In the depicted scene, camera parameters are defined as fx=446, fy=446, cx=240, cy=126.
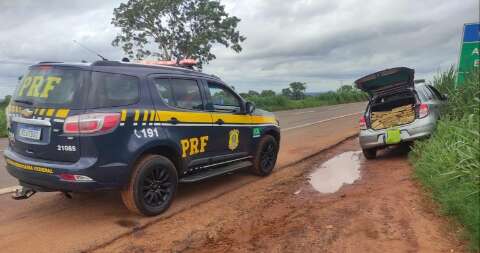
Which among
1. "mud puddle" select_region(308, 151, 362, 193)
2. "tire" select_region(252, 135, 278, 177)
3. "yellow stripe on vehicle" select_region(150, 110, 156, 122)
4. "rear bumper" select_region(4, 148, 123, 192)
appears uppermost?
"yellow stripe on vehicle" select_region(150, 110, 156, 122)

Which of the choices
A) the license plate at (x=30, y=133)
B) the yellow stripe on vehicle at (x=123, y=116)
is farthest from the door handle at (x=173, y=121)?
the license plate at (x=30, y=133)

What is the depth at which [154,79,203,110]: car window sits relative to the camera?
18.5ft

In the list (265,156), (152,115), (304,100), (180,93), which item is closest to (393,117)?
(265,156)

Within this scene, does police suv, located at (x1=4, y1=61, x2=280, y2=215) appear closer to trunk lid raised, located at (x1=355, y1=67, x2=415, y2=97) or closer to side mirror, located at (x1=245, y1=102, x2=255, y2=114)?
side mirror, located at (x1=245, y1=102, x2=255, y2=114)

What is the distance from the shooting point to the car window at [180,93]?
564 centimetres

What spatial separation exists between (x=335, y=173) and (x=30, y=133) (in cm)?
520

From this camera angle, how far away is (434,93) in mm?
9625

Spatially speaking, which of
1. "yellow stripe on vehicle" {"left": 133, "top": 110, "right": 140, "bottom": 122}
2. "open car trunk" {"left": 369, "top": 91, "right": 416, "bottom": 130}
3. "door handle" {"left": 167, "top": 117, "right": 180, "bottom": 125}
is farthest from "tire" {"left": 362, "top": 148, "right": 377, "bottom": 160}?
"yellow stripe on vehicle" {"left": 133, "top": 110, "right": 140, "bottom": 122}

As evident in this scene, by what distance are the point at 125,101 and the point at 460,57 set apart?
7450 mm

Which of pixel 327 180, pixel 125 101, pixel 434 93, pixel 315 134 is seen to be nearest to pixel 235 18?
pixel 315 134

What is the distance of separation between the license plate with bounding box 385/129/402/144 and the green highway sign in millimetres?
1745

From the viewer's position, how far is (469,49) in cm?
933

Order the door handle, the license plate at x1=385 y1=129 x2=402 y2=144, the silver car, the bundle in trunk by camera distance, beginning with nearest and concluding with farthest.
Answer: the door handle
the silver car
the license plate at x1=385 y1=129 x2=402 y2=144
the bundle in trunk

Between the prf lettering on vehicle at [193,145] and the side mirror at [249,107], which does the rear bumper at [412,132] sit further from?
the prf lettering on vehicle at [193,145]
